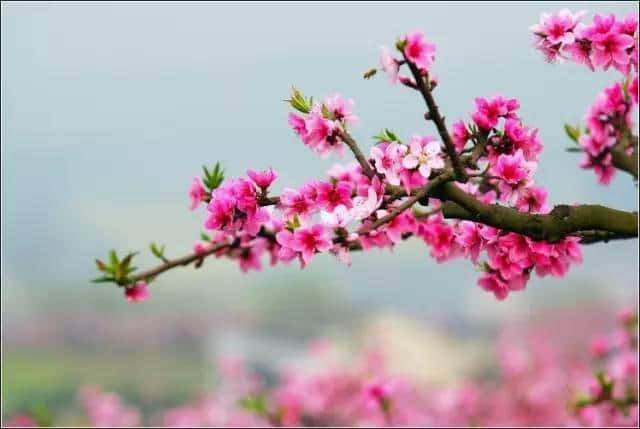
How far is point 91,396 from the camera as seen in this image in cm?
966

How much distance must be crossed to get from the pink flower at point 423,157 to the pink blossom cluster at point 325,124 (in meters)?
0.21

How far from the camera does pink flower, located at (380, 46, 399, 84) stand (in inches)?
92.4

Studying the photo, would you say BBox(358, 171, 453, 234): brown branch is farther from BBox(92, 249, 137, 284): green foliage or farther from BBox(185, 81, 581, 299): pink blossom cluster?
BBox(92, 249, 137, 284): green foliage

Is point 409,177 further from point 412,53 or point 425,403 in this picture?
point 425,403

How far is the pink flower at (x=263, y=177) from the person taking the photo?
236cm

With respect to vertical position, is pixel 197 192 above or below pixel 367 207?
above

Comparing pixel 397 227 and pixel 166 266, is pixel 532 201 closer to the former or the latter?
pixel 397 227

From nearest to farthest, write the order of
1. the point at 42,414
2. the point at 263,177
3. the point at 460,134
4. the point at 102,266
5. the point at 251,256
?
→ the point at 263,177 → the point at 460,134 → the point at 102,266 → the point at 251,256 → the point at 42,414

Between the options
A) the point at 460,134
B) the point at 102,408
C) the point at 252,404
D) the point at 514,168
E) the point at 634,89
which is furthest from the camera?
the point at 102,408

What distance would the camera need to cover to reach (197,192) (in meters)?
3.00

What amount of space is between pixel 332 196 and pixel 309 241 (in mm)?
132

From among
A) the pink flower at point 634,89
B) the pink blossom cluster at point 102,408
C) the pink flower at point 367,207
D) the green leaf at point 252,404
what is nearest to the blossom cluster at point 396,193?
the pink flower at point 367,207

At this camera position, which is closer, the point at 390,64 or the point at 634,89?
the point at 390,64

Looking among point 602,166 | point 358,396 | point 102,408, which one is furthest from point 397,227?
point 102,408
